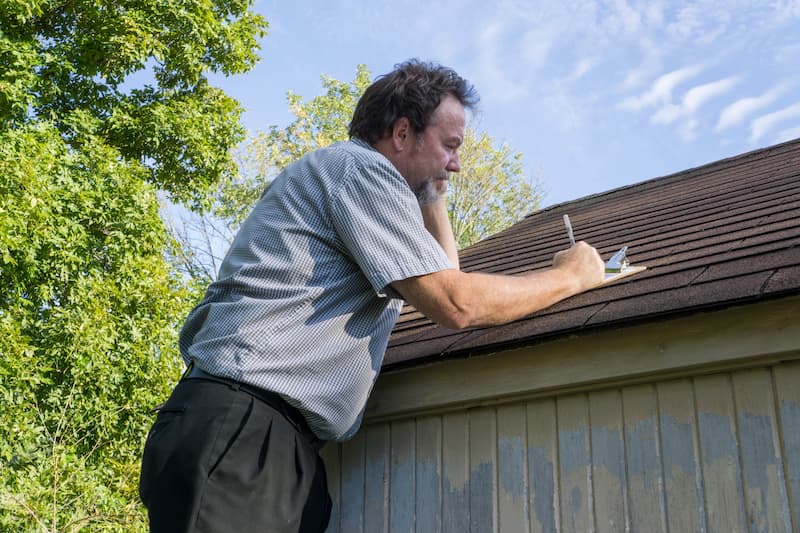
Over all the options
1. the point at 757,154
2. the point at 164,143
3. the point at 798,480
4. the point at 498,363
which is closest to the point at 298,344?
the point at 498,363

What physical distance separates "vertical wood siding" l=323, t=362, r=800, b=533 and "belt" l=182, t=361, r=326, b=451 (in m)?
0.99

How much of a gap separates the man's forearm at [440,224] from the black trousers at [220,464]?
1.27 metres

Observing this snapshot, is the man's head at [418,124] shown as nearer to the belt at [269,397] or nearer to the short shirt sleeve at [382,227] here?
the short shirt sleeve at [382,227]

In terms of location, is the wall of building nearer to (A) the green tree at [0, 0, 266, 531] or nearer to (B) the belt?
(B) the belt

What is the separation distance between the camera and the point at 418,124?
310 cm

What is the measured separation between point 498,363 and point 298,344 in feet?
3.66

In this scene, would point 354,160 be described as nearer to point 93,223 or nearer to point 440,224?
point 440,224

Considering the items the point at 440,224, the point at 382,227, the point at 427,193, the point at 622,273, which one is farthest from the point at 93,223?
the point at 382,227

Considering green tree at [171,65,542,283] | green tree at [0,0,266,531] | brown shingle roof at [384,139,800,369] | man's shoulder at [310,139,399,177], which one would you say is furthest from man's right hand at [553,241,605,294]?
green tree at [171,65,542,283]

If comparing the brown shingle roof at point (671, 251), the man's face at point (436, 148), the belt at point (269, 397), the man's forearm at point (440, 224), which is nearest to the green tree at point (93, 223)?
the brown shingle roof at point (671, 251)

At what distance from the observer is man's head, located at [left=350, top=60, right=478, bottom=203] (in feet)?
10.2

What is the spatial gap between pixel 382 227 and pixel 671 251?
1.90m

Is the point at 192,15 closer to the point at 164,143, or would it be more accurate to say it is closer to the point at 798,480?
the point at 164,143

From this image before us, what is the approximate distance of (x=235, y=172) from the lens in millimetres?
14617
